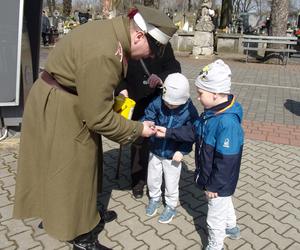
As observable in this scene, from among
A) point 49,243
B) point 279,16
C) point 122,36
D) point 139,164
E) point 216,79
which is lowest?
point 49,243

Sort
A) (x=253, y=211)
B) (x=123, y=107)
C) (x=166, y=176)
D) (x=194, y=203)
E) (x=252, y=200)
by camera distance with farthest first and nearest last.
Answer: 1. (x=252, y=200)
2. (x=194, y=203)
3. (x=253, y=211)
4. (x=166, y=176)
5. (x=123, y=107)

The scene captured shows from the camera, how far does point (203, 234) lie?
319cm

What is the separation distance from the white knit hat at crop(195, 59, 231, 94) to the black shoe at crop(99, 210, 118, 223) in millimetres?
1468

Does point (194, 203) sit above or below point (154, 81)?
below

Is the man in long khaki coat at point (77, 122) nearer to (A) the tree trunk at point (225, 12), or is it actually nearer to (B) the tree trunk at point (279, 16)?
(B) the tree trunk at point (279, 16)

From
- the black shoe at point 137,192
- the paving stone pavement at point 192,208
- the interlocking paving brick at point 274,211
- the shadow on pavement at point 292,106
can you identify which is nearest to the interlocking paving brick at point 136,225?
the paving stone pavement at point 192,208

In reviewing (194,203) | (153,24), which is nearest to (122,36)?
(153,24)

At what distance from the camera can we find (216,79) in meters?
2.52

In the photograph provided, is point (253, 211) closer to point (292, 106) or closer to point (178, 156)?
point (178, 156)

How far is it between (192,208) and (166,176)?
578 millimetres

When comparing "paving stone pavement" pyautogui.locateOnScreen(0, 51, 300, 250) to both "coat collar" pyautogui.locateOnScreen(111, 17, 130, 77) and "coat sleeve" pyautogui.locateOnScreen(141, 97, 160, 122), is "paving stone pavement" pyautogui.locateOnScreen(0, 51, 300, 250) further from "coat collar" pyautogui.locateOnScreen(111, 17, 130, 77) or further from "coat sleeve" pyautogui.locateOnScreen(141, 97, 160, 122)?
"coat collar" pyautogui.locateOnScreen(111, 17, 130, 77)

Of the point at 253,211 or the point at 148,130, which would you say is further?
the point at 253,211

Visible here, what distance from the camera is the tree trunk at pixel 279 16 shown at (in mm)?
13906

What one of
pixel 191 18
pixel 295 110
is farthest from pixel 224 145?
pixel 191 18
